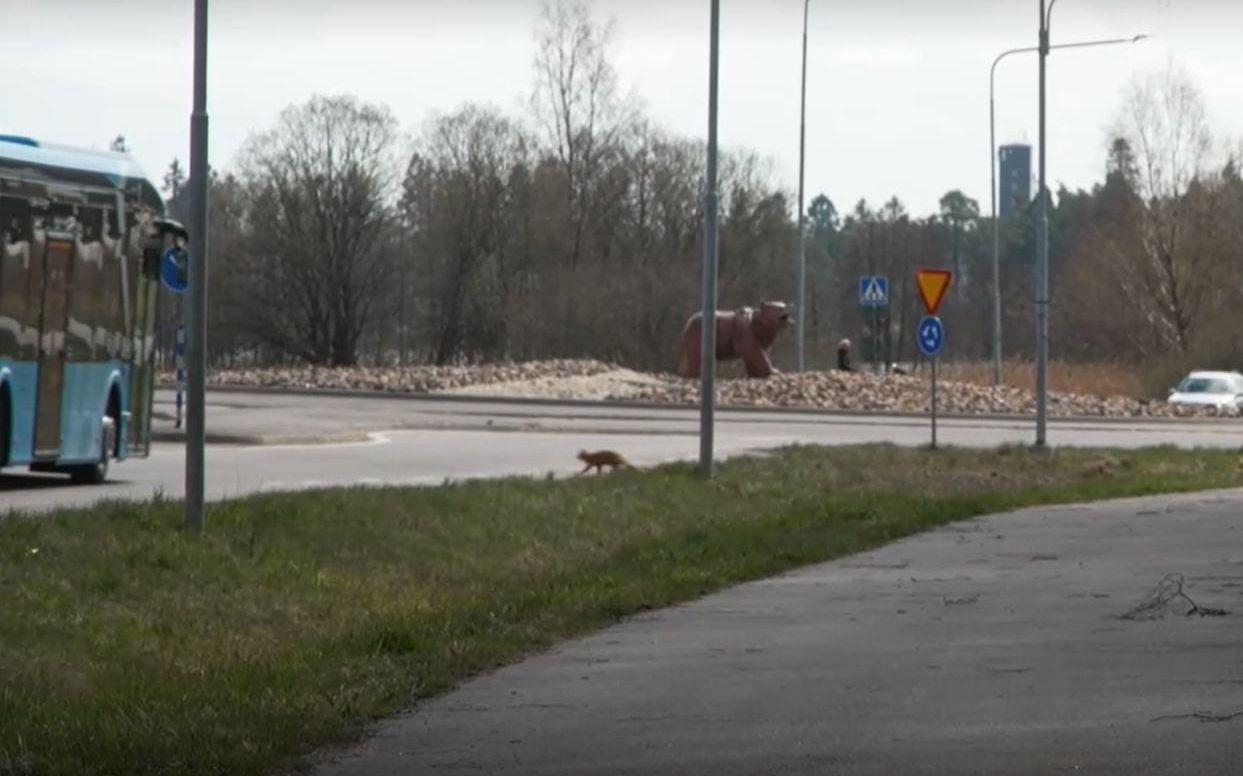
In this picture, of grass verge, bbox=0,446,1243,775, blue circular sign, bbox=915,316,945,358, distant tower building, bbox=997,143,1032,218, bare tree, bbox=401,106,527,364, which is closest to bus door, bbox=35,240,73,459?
grass verge, bbox=0,446,1243,775

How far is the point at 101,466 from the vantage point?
27.0m

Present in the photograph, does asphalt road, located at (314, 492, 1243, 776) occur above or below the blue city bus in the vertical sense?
below

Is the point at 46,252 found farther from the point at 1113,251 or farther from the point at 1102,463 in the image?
the point at 1113,251

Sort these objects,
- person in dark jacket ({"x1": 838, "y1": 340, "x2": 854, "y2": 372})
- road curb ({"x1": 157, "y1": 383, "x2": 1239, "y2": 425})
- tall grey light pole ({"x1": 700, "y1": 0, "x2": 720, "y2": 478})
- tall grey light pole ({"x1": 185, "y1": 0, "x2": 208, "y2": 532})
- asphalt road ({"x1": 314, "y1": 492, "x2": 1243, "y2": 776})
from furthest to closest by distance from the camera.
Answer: person in dark jacket ({"x1": 838, "y1": 340, "x2": 854, "y2": 372}) → road curb ({"x1": 157, "y1": 383, "x2": 1239, "y2": 425}) → tall grey light pole ({"x1": 700, "y1": 0, "x2": 720, "y2": 478}) → tall grey light pole ({"x1": 185, "y1": 0, "x2": 208, "y2": 532}) → asphalt road ({"x1": 314, "y1": 492, "x2": 1243, "y2": 776})

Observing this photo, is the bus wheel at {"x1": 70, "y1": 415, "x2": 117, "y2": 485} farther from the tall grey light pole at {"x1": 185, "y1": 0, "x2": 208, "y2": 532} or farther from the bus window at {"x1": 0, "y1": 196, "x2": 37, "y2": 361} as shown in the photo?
the tall grey light pole at {"x1": 185, "y1": 0, "x2": 208, "y2": 532}

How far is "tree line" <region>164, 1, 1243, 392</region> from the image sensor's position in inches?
3292

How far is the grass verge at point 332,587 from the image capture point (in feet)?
35.0

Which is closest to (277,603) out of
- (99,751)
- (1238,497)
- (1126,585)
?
(1126,585)

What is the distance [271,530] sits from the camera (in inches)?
792

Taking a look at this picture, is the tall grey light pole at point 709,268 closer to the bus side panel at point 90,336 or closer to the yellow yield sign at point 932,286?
the bus side panel at point 90,336

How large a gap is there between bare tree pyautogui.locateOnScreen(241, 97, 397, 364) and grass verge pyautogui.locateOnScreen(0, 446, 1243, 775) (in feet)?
185

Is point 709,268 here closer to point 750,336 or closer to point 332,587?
point 332,587

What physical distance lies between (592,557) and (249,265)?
6780 cm

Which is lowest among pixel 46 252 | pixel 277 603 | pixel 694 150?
pixel 277 603
